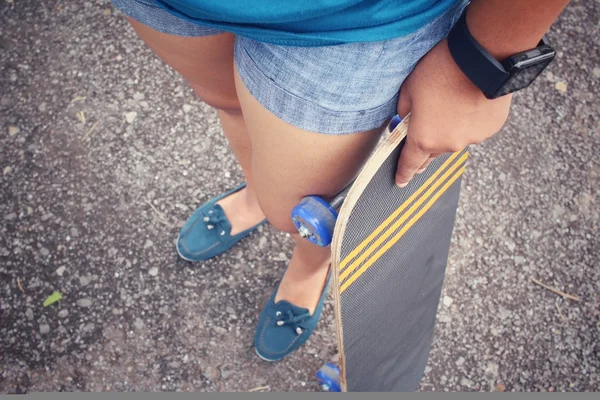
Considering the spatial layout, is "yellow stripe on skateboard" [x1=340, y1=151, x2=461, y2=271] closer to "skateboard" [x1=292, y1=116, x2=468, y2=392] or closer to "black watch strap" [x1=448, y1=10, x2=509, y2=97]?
"skateboard" [x1=292, y1=116, x2=468, y2=392]

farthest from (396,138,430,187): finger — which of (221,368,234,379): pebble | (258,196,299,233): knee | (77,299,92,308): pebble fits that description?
(77,299,92,308): pebble

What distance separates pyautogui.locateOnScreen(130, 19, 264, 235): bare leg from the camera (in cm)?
97

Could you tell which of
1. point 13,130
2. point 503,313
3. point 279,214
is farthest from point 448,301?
point 13,130

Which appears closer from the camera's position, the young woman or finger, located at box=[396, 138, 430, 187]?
the young woman

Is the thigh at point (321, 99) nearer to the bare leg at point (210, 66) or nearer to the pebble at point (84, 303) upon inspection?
the bare leg at point (210, 66)

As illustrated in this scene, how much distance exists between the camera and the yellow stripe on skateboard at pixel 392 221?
1021mm

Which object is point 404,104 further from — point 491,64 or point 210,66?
point 210,66

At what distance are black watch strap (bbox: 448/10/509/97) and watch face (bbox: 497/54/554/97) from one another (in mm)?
11

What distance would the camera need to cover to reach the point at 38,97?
2.01 meters

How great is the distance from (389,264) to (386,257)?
0.11 ft

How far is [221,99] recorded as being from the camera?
47.0 inches

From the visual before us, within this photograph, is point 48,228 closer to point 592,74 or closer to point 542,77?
point 542,77

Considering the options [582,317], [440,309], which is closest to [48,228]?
[440,309]

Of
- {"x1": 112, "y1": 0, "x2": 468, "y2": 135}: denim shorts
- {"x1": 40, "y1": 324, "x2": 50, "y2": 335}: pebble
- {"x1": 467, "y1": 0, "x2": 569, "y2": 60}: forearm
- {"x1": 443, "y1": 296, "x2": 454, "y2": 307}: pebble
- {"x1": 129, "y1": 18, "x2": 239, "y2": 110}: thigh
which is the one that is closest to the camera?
{"x1": 467, "y1": 0, "x2": 569, "y2": 60}: forearm
